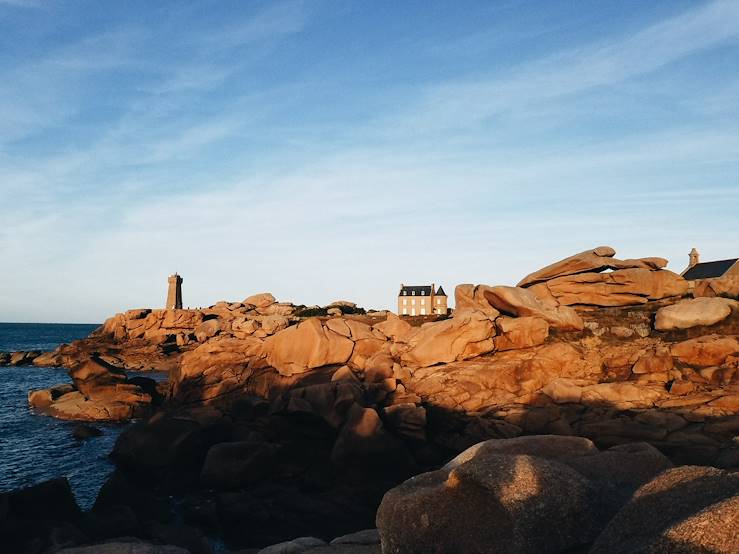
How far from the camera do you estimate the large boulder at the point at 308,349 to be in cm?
3453

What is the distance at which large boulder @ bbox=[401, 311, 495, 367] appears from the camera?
32938 millimetres

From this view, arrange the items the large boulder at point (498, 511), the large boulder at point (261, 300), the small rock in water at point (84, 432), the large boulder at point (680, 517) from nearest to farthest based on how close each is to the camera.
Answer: the large boulder at point (680, 517), the large boulder at point (498, 511), the small rock in water at point (84, 432), the large boulder at point (261, 300)

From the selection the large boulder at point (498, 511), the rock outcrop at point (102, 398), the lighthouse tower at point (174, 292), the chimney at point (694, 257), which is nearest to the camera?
the large boulder at point (498, 511)

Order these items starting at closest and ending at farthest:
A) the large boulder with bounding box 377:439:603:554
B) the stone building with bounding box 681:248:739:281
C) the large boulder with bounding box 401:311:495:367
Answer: the large boulder with bounding box 377:439:603:554 → the large boulder with bounding box 401:311:495:367 → the stone building with bounding box 681:248:739:281

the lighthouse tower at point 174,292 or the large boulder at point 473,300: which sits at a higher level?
the lighthouse tower at point 174,292

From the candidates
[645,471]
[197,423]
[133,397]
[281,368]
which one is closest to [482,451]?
Answer: [645,471]

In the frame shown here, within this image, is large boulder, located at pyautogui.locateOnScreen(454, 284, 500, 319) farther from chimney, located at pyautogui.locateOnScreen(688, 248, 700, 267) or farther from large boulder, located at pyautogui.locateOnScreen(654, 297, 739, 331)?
chimney, located at pyautogui.locateOnScreen(688, 248, 700, 267)

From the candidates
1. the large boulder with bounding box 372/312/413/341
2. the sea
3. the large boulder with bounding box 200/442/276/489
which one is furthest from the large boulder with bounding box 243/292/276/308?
the large boulder with bounding box 200/442/276/489

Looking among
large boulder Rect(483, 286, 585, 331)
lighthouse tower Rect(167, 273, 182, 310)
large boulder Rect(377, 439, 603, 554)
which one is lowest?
large boulder Rect(377, 439, 603, 554)

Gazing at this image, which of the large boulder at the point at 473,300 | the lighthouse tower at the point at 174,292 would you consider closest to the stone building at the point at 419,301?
the lighthouse tower at the point at 174,292

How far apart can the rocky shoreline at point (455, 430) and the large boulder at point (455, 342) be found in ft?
0.32

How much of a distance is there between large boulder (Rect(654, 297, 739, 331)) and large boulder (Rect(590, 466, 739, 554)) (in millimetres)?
27367

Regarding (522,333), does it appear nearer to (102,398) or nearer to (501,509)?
(501,509)

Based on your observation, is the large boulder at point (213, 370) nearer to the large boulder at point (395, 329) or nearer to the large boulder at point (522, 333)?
the large boulder at point (395, 329)
